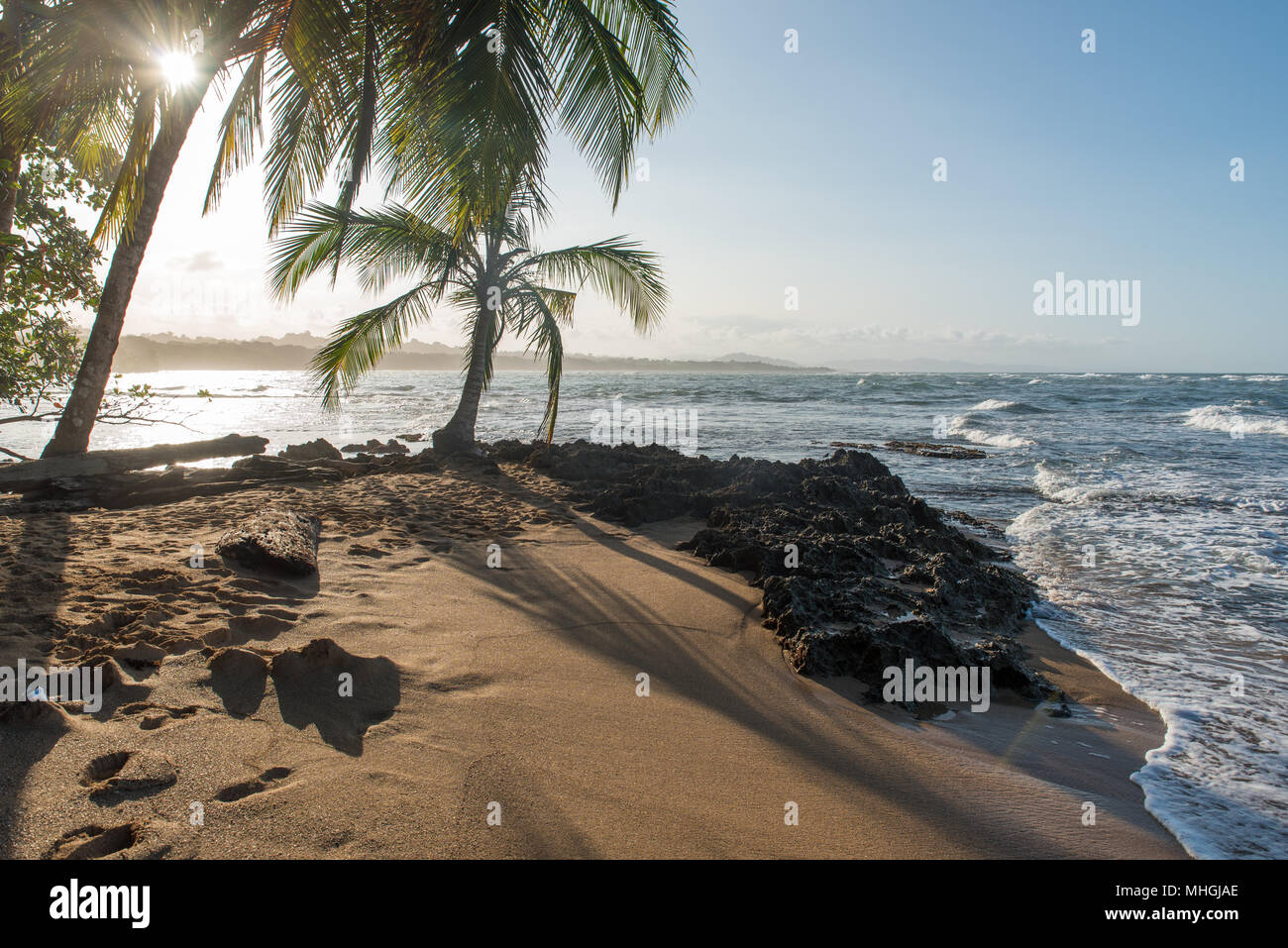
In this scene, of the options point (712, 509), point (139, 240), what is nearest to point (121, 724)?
point (712, 509)

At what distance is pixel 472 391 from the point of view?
11367 millimetres

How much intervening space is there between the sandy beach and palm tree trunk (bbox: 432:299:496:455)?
6376 millimetres

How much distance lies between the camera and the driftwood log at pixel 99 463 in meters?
6.41

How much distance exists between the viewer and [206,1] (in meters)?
6.80

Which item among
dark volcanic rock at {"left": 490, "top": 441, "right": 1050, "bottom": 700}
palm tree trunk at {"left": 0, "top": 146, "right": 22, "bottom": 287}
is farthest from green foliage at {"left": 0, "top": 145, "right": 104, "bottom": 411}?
dark volcanic rock at {"left": 490, "top": 441, "right": 1050, "bottom": 700}

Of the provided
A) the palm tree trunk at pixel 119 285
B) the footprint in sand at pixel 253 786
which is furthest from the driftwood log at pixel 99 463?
the footprint in sand at pixel 253 786

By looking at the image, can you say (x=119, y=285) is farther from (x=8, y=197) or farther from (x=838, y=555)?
(x=838, y=555)

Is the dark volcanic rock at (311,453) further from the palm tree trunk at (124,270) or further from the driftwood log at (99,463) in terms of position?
the palm tree trunk at (124,270)

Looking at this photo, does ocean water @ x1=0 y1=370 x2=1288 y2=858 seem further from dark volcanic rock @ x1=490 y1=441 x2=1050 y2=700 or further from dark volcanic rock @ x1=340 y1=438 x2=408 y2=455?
dark volcanic rock @ x1=340 y1=438 x2=408 y2=455

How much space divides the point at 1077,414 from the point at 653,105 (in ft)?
87.8

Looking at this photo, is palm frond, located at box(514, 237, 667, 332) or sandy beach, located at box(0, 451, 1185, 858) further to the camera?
palm frond, located at box(514, 237, 667, 332)

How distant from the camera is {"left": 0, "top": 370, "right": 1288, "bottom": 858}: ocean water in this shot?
337 cm

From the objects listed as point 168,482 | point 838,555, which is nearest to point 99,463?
point 168,482

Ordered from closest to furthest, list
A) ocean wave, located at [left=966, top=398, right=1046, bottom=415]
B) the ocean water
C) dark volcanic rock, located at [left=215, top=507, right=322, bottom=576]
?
the ocean water → dark volcanic rock, located at [left=215, top=507, right=322, bottom=576] → ocean wave, located at [left=966, top=398, right=1046, bottom=415]
